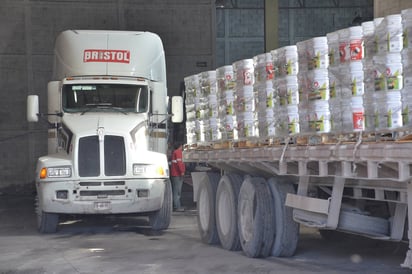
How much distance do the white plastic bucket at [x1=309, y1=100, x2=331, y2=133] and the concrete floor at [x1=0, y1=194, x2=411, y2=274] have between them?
2.03 metres

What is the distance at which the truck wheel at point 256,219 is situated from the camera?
1086cm

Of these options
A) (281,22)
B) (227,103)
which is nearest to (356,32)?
(227,103)

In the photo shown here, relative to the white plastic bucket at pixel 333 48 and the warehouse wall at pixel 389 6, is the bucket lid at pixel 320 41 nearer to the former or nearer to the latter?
the white plastic bucket at pixel 333 48

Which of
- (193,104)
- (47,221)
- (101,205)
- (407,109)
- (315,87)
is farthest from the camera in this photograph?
(47,221)

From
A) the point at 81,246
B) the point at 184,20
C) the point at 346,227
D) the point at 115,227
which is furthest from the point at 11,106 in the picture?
the point at 346,227

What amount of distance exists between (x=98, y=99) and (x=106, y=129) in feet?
3.14

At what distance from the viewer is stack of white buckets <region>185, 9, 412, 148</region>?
7551 mm

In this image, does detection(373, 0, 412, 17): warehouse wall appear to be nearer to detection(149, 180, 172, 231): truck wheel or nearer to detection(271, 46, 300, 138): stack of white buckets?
detection(149, 180, 172, 231): truck wheel

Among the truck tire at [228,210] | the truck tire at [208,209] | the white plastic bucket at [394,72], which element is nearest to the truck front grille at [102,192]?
the truck tire at [208,209]

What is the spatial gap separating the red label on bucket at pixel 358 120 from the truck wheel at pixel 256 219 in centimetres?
304

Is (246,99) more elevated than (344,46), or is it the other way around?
(344,46)

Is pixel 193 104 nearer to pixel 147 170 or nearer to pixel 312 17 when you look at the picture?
pixel 147 170

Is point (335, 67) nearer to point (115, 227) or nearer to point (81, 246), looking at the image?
point (81, 246)

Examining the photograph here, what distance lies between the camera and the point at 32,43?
28.8 meters
